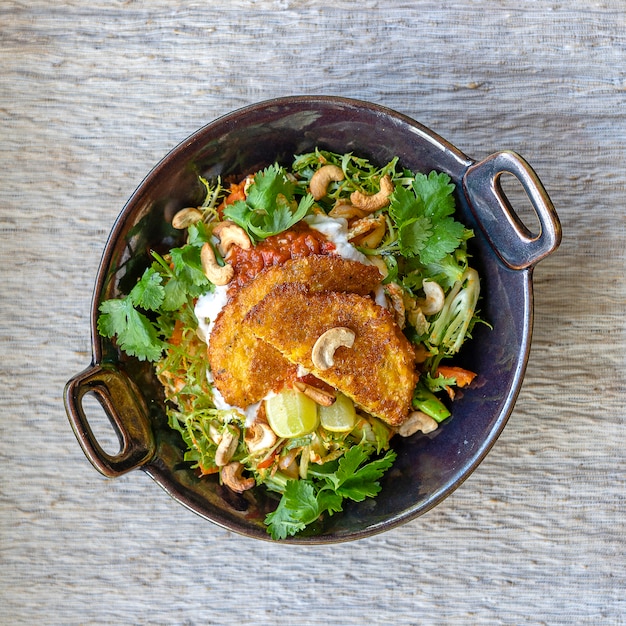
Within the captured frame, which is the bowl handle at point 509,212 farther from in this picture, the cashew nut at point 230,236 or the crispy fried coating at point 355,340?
the cashew nut at point 230,236

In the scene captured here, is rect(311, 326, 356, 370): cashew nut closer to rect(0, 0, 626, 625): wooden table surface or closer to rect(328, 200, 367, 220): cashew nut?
rect(328, 200, 367, 220): cashew nut

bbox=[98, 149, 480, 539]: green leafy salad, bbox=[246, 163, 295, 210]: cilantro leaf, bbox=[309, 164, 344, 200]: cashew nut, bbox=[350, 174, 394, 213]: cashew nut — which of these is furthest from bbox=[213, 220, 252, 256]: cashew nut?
bbox=[350, 174, 394, 213]: cashew nut

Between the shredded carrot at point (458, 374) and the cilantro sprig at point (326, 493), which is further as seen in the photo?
the shredded carrot at point (458, 374)

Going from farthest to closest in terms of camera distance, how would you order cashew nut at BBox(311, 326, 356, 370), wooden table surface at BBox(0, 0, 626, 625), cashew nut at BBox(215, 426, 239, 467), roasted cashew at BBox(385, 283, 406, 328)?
wooden table surface at BBox(0, 0, 626, 625) < cashew nut at BBox(215, 426, 239, 467) < roasted cashew at BBox(385, 283, 406, 328) < cashew nut at BBox(311, 326, 356, 370)

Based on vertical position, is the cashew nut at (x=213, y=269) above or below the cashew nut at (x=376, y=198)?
below

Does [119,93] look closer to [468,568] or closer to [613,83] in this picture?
[613,83]

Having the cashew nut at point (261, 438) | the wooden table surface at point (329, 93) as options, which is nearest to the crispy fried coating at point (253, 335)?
the cashew nut at point (261, 438)
